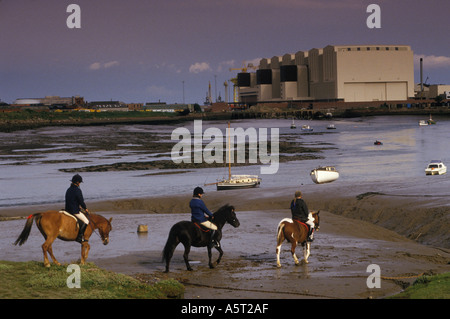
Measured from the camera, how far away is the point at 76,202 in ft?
60.2

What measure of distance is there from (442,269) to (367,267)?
225cm

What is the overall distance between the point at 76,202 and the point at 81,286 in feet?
9.92

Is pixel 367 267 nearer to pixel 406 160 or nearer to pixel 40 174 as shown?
pixel 40 174

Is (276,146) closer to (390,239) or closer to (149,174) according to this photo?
(149,174)

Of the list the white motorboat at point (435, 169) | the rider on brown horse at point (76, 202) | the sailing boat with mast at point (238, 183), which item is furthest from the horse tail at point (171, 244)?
the white motorboat at point (435, 169)

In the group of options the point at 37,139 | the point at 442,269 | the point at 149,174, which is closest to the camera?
the point at 442,269

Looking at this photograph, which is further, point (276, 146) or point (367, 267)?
point (276, 146)

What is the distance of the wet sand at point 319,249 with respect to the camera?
17531mm

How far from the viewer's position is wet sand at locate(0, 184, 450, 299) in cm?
1753

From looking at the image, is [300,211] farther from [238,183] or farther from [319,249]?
[238,183]

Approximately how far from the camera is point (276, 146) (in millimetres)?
101500

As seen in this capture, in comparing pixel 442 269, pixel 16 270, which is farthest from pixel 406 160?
pixel 16 270

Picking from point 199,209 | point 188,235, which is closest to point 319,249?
point 199,209
